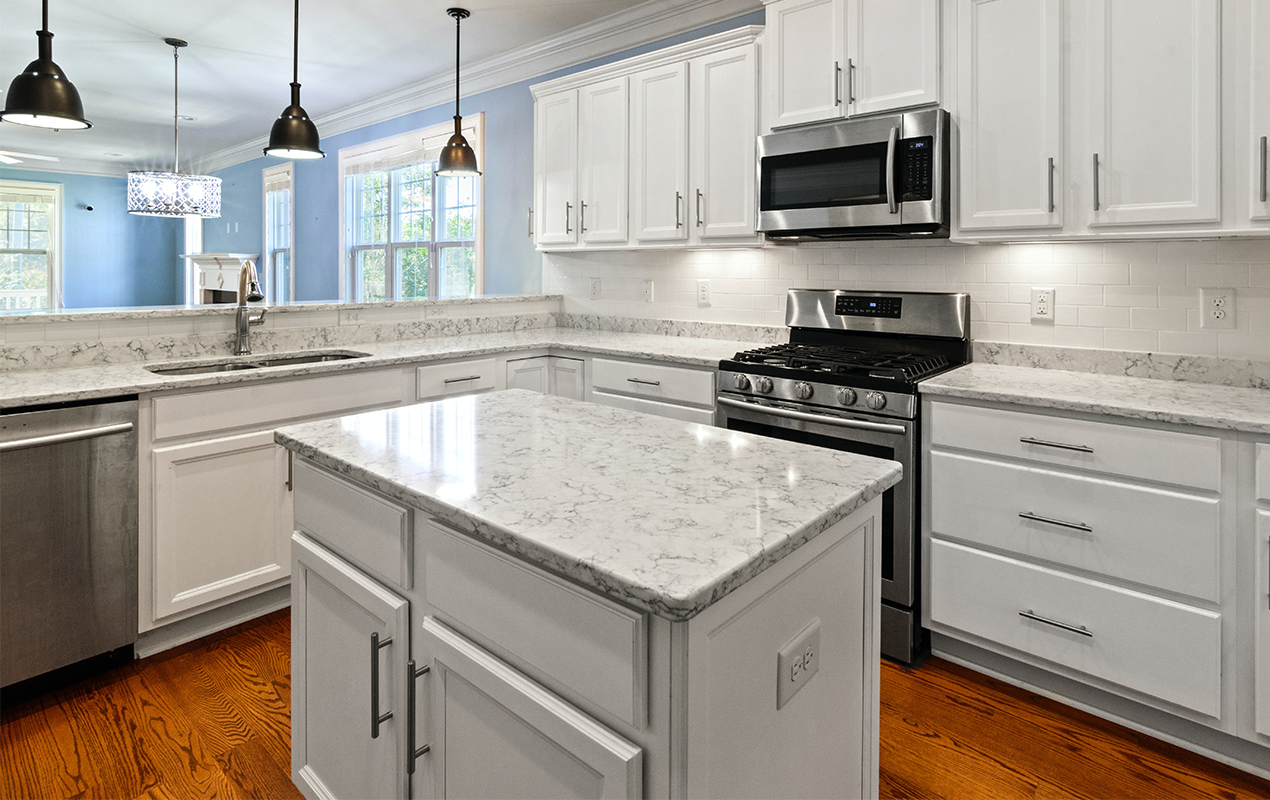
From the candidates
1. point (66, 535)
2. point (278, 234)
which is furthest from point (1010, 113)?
point (278, 234)

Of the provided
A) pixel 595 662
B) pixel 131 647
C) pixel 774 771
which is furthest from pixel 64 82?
pixel 774 771

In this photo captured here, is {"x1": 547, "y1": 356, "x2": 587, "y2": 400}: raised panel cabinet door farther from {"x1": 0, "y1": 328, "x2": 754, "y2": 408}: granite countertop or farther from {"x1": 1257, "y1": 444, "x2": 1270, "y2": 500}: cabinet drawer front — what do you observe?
{"x1": 1257, "y1": 444, "x2": 1270, "y2": 500}: cabinet drawer front

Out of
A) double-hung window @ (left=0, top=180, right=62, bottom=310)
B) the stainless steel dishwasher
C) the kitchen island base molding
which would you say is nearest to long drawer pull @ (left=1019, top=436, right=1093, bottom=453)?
the kitchen island base molding

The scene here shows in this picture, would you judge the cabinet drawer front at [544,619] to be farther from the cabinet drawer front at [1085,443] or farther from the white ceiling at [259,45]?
the white ceiling at [259,45]

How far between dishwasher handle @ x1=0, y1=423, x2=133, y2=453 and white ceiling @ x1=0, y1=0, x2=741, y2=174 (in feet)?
8.86

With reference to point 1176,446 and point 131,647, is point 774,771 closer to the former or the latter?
point 1176,446

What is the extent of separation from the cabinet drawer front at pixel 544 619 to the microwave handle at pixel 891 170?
6.85 ft

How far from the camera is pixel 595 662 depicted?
2.92ft

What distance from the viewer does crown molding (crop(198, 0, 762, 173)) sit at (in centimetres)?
371

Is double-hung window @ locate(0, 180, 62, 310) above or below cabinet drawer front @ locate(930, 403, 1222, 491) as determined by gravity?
above

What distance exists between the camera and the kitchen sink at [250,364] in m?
2.77

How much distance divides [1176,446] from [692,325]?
2.28 m

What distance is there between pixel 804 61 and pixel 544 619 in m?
2.61

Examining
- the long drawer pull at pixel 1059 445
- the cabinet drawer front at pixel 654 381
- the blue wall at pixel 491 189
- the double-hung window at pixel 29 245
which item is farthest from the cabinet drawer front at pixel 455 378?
the double-hung window at pixel 29 245
